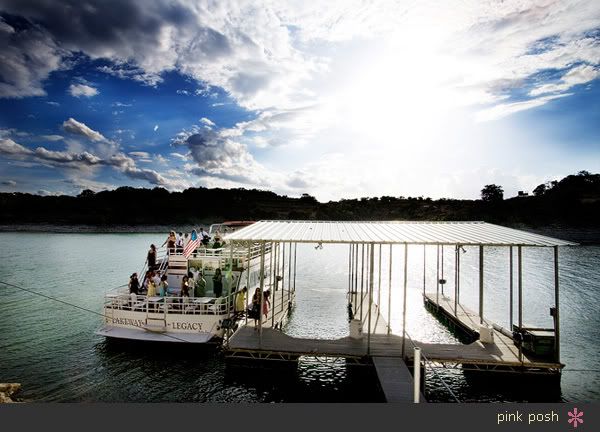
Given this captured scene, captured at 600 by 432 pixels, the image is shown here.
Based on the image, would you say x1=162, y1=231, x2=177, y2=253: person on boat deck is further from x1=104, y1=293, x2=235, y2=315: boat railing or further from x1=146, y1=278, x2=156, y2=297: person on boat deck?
x1=104, y1=293, x2=235, y2=315: boat railing

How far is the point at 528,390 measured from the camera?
1272cm

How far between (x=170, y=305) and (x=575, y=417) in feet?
48.1

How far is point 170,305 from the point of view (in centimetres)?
1585

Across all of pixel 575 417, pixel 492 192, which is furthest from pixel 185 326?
pixel 492 192

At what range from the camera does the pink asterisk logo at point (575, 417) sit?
951cm

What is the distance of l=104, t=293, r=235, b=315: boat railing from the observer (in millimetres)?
15688

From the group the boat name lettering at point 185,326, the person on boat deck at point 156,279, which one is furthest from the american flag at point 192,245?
the boat name lettering at point 185,326

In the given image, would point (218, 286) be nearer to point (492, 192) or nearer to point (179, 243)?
point (179, 243)

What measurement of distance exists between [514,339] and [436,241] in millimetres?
5053

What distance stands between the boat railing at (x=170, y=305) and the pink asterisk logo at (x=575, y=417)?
39.8 ft

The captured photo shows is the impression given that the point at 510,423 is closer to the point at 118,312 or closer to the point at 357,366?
the point at 357,366

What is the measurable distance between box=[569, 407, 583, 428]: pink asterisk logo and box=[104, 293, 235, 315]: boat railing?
1214cm

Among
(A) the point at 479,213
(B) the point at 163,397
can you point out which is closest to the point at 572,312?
(B) the point at 163,397

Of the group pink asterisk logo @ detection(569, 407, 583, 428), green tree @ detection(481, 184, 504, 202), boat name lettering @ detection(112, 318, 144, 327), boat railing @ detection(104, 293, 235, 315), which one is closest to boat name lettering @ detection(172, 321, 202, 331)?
boat railing @ detection(104, 293, 235, 315)
